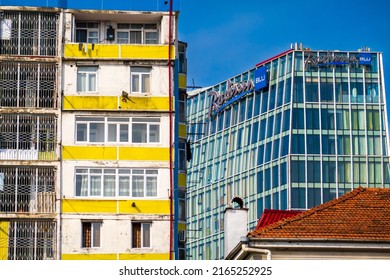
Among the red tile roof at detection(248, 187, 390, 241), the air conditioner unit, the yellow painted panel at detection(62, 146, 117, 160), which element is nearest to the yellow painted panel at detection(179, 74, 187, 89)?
the yellow painted panel at detection(62, 146, 117, 160)

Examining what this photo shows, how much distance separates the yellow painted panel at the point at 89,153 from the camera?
70500 millimetres

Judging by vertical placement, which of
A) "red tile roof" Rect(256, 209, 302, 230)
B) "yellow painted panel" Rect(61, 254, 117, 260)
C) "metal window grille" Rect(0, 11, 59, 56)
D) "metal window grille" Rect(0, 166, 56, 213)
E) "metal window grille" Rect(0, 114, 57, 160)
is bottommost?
"yellow painted panel" Rect(61, 254, 117, 260)

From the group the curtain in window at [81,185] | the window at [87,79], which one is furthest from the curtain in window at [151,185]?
the window at [87,79]

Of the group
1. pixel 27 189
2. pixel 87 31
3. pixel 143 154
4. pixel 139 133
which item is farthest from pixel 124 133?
pixel 87 31

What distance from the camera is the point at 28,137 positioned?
71.0 m

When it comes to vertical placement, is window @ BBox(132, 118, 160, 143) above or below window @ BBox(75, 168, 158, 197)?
above

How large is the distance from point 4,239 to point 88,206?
3937 mm

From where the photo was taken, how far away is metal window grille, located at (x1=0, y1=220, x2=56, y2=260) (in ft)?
224

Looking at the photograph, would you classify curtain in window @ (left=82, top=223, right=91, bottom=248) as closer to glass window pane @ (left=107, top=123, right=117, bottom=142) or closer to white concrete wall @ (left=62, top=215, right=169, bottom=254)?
white concrete wall @ (left=62, top=215, right=169, bottom=254)

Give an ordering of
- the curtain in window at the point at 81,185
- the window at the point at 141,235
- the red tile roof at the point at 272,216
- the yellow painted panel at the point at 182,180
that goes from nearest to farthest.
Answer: the red tile roof at the point at 272,216 → the window at the point at 141,235 → the curtain in window at the point at 81,185 → the yellow painted panel at the point at 182,180

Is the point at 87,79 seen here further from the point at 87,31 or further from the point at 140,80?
the point at 87,31

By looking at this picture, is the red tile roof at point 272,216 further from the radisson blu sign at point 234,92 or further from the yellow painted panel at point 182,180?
the radisson blu sign at point 234,92

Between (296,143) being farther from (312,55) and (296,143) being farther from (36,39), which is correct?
(36,39)
